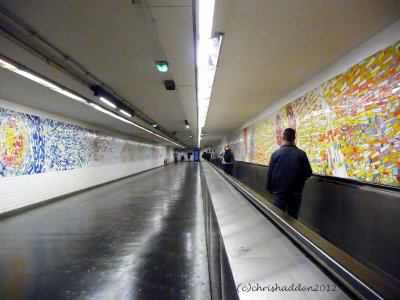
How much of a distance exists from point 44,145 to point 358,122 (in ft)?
23.6

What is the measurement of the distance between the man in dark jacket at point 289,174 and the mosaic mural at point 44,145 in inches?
225

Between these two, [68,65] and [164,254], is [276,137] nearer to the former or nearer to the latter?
[164,254]

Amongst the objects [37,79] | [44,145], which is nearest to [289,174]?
[37,79]

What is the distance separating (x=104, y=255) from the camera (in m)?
2.90

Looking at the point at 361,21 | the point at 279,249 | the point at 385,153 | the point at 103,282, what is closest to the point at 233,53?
the point at 361,21

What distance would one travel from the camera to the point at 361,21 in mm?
2465

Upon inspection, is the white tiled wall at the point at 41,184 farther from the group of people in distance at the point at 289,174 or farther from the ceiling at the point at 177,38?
the group of people in distance at the point at 289,174

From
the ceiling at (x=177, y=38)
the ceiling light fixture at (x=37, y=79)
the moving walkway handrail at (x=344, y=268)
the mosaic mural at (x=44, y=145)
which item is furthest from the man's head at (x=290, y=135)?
the mosaic mural at (x=44, y=145)

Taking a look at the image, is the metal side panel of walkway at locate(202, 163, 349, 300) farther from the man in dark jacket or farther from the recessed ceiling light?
the recessed ceiling light

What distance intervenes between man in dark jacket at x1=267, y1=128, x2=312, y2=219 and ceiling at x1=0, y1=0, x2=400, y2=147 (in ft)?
4.08

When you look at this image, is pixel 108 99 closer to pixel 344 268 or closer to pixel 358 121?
pixel 358 121

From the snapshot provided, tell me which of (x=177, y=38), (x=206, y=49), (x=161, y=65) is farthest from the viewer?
(x=161, y=65)

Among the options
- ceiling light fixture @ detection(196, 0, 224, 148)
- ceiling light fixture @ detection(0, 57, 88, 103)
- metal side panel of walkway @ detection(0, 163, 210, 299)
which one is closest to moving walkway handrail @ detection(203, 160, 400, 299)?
metal side panel of walkway @ detection(0, 163, 210, 299)

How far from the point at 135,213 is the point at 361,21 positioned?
4.97 m
